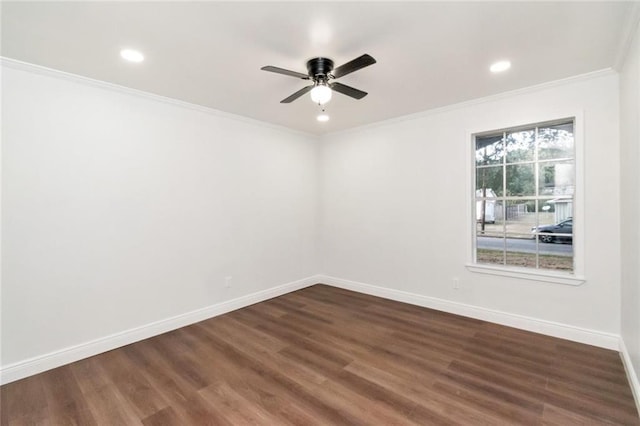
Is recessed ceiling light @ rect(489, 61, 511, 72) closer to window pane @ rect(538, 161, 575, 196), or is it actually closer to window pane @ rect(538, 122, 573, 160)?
window pane @ rect(538, 122, 573, 160)

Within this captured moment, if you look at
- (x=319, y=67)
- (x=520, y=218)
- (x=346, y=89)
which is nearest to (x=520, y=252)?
(x=520, y=218)

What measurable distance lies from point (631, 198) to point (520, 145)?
1.36 m

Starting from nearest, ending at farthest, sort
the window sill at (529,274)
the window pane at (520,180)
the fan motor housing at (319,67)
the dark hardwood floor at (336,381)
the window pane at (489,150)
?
the dark hardwood floor at (336,381) → the fan motor housing at (319,67) → the window sill at (529,274) → the window pane at (520,180) → the window pane at (489,150)

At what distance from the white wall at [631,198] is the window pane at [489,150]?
107cm

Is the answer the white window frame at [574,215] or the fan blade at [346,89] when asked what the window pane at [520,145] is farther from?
the fan blade at [346,89]

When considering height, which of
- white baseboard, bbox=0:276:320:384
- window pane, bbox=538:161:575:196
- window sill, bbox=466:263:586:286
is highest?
window pane, bbox=538:161:575:196

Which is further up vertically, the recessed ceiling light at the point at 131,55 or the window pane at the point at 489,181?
the recessed ceiling light at the point at 131,55

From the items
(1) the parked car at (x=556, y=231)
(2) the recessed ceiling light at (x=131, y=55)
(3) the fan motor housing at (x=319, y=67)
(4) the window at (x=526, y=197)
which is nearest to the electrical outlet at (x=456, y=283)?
(4) the window at (x=526, y=197)

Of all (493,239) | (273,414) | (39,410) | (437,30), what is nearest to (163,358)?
(39,410)

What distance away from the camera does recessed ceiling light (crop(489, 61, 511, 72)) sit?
2.63 metres

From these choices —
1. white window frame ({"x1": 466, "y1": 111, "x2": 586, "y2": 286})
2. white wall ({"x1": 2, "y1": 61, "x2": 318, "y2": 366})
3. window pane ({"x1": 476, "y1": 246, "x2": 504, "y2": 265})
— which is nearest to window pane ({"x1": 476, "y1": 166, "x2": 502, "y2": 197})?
white window frame ({"x1": 466, "y1": 111, "x2": 586, "y2": 286})

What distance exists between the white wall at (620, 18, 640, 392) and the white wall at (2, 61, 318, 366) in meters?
3.88

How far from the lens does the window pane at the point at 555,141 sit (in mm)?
3127

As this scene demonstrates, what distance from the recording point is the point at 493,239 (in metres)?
3.65
